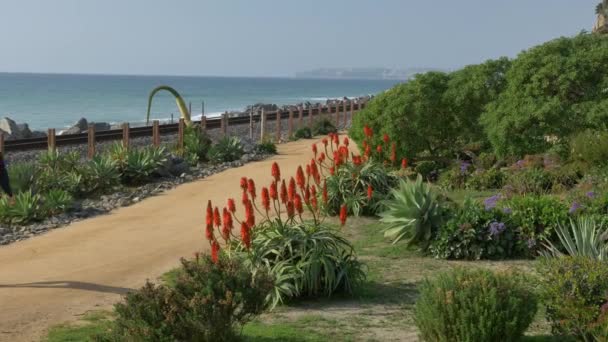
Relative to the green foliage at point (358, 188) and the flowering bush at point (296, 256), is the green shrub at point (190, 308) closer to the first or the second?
the flowering bush at point (296, 256)

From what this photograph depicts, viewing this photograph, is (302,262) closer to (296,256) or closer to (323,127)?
(296,256)

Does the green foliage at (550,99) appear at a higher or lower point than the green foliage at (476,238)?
higher

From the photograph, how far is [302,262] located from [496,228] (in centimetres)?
306

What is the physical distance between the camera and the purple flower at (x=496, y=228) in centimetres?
1057

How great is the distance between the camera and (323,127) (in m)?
34.3

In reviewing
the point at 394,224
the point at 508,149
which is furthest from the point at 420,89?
the point at 394,224

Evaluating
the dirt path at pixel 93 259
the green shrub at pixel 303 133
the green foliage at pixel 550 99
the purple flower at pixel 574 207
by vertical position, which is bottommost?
the green shrub at pixel 303 133

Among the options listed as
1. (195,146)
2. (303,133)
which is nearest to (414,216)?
(195,146)

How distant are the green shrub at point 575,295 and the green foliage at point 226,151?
1567 cm

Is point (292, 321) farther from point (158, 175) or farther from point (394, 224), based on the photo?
point (158, 175)

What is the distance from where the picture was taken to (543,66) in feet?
56.3

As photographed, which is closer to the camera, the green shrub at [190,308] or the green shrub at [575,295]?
the green shrub at [190,308]

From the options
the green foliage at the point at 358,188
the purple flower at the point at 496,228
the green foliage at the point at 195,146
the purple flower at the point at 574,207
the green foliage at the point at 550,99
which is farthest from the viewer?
the green foliage at the point at 195,146

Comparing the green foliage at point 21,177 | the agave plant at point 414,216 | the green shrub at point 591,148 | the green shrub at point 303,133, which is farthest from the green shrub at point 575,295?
the green shrub at point 303,133
